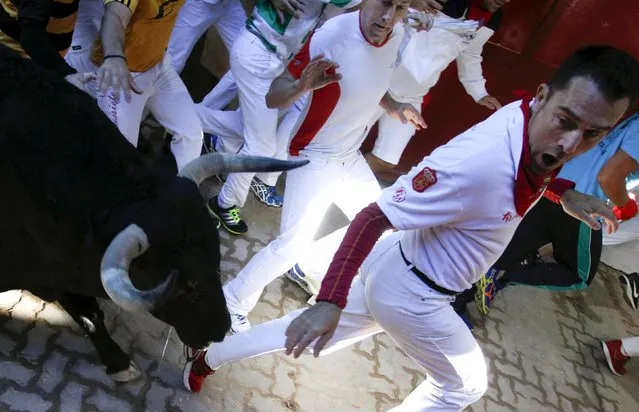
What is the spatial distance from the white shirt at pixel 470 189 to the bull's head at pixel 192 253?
51 centimetres

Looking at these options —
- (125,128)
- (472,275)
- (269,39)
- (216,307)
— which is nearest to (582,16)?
(269,39)

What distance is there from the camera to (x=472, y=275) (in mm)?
2693

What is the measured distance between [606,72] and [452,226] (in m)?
0.85

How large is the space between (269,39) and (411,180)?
2143 millimetres

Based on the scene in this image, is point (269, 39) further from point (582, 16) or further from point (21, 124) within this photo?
point (582, 16)

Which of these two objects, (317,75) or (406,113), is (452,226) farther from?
(406,113)

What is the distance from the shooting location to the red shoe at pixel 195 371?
3172 millimetres

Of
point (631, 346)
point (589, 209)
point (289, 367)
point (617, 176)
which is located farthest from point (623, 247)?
point (289, 367)

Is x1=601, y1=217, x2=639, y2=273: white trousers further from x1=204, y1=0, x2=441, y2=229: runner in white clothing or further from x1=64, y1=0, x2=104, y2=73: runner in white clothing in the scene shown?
x1=64, y1=0, x2=104, y2=73: runner in white clothing

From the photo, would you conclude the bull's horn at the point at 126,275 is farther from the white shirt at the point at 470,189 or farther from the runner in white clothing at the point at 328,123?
the runner in white clothing at the point at 328,123

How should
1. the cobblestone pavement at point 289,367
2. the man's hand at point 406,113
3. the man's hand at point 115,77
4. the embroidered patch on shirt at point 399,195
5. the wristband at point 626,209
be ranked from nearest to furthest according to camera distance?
the embroidered patch on shirt at point 399,195 → the man's hand at point 115,77 → the cobblestone pavement at point 289,367 → the man's hand at point 406,113 → the wristband at point 626,209

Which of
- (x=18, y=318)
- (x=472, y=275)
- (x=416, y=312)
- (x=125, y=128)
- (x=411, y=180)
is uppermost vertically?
(x=411, y=180)

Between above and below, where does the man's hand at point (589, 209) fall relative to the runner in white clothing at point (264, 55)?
above

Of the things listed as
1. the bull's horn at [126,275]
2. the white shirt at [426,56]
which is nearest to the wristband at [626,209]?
the white shirt at [426,56]
